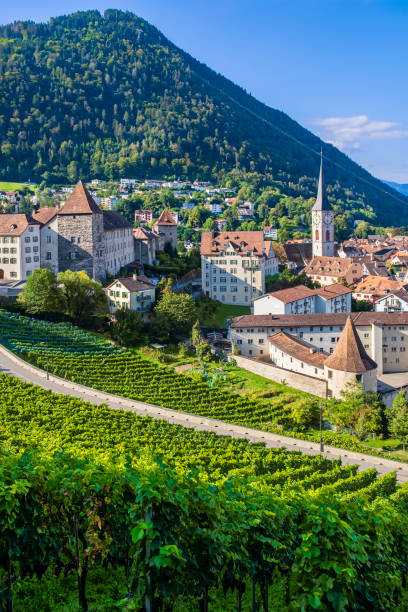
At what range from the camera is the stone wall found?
2344 inches

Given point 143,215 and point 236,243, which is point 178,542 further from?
A: point 143,215

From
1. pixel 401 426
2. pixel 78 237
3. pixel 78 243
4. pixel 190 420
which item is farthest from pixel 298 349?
pixel 78 237

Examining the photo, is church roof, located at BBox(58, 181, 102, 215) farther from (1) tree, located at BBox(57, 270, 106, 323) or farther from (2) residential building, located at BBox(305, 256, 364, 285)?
(2) residential building, located at BBox(305, 256, 364, 285)

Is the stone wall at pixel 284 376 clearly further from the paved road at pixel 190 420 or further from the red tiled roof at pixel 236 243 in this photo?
the red tiled roof at pixel 236 243

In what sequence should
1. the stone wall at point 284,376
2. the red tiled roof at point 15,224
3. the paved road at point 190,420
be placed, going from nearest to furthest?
the paved road at point 190,420 → the stone wall at point 284,376 → the red tiled roof at point 15,224

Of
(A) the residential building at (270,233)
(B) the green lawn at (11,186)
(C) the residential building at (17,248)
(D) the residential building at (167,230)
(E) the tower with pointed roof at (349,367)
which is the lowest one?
(E) the tower with pointed roof at (349,367)

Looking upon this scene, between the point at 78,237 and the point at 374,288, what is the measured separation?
47638 millimetres

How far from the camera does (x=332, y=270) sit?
11519 centimetres

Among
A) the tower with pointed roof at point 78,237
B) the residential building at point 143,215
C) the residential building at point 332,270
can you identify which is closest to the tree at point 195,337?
the tower with pointed roof at point 78,237

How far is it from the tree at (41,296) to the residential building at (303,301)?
23.2 m

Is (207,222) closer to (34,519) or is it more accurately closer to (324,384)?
(324,384)

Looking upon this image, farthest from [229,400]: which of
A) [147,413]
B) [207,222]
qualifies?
[207,222]

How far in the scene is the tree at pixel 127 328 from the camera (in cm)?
6844

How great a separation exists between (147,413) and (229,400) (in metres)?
8.99
